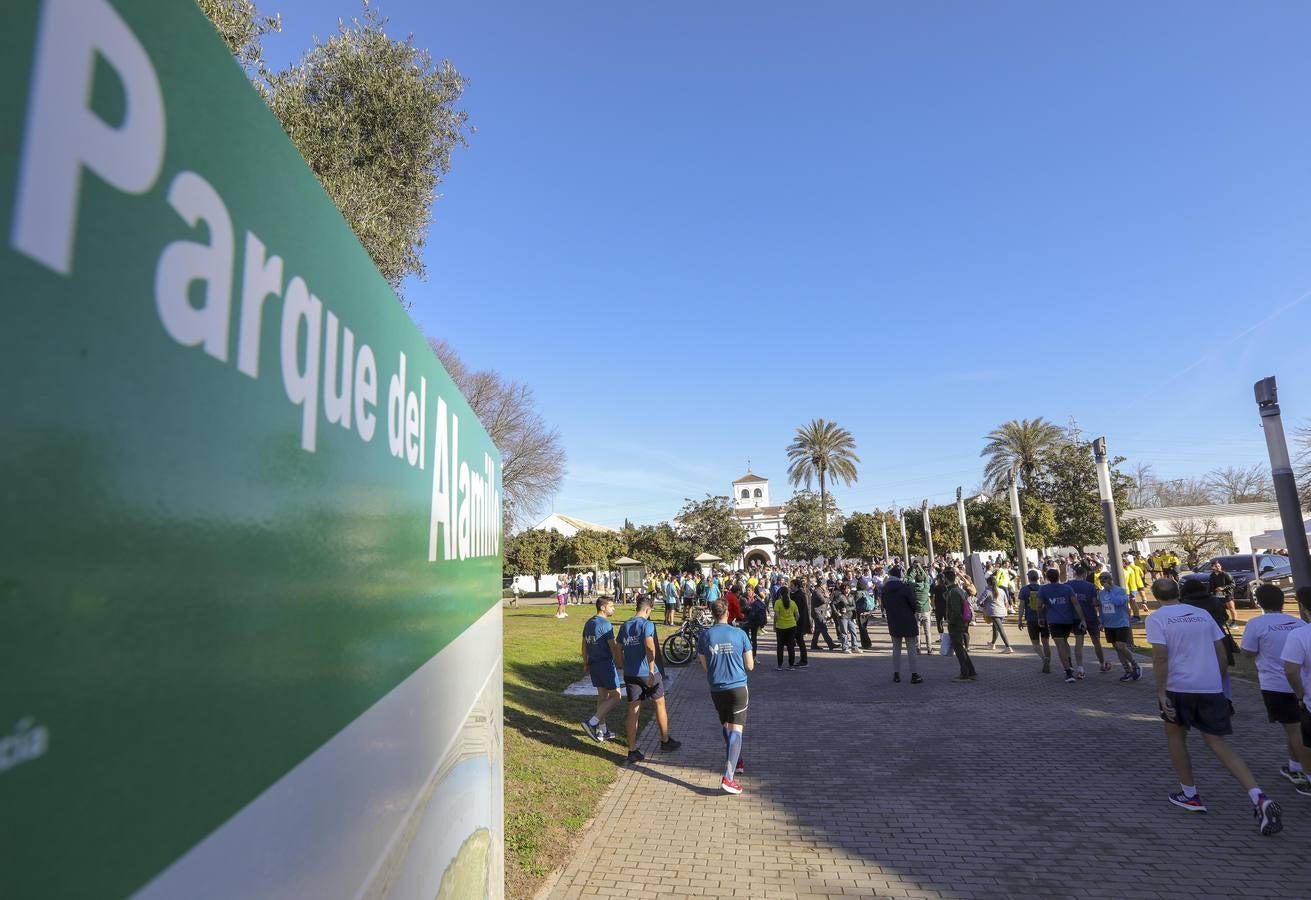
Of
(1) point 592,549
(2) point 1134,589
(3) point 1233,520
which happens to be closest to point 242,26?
(2) point 1134,589

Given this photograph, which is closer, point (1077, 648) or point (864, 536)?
point (1077, 648)

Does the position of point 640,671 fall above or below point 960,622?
below

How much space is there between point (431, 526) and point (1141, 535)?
40613 mm

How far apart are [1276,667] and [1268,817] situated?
1303mm

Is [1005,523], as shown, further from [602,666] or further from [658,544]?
[602,666]

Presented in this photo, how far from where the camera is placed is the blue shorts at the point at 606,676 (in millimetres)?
9070

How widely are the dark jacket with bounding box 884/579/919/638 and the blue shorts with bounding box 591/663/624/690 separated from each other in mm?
5410

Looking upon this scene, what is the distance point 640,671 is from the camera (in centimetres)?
880

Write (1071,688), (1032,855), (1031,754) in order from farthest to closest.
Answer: (1071,688)
(1031,754)
(1032,855)

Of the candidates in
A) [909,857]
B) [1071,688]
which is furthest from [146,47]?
[1071,688]

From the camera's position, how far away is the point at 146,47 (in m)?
0.84

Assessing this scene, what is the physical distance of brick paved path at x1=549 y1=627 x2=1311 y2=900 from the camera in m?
5.12

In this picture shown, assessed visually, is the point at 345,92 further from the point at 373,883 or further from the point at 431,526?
the point at 373,883

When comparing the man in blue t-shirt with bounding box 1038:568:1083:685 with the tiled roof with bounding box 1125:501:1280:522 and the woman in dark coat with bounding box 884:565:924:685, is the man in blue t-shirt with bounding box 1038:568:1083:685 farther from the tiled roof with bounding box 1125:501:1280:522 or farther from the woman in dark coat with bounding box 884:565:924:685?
the tiled roof with bounding box 1125:501:1280:522
